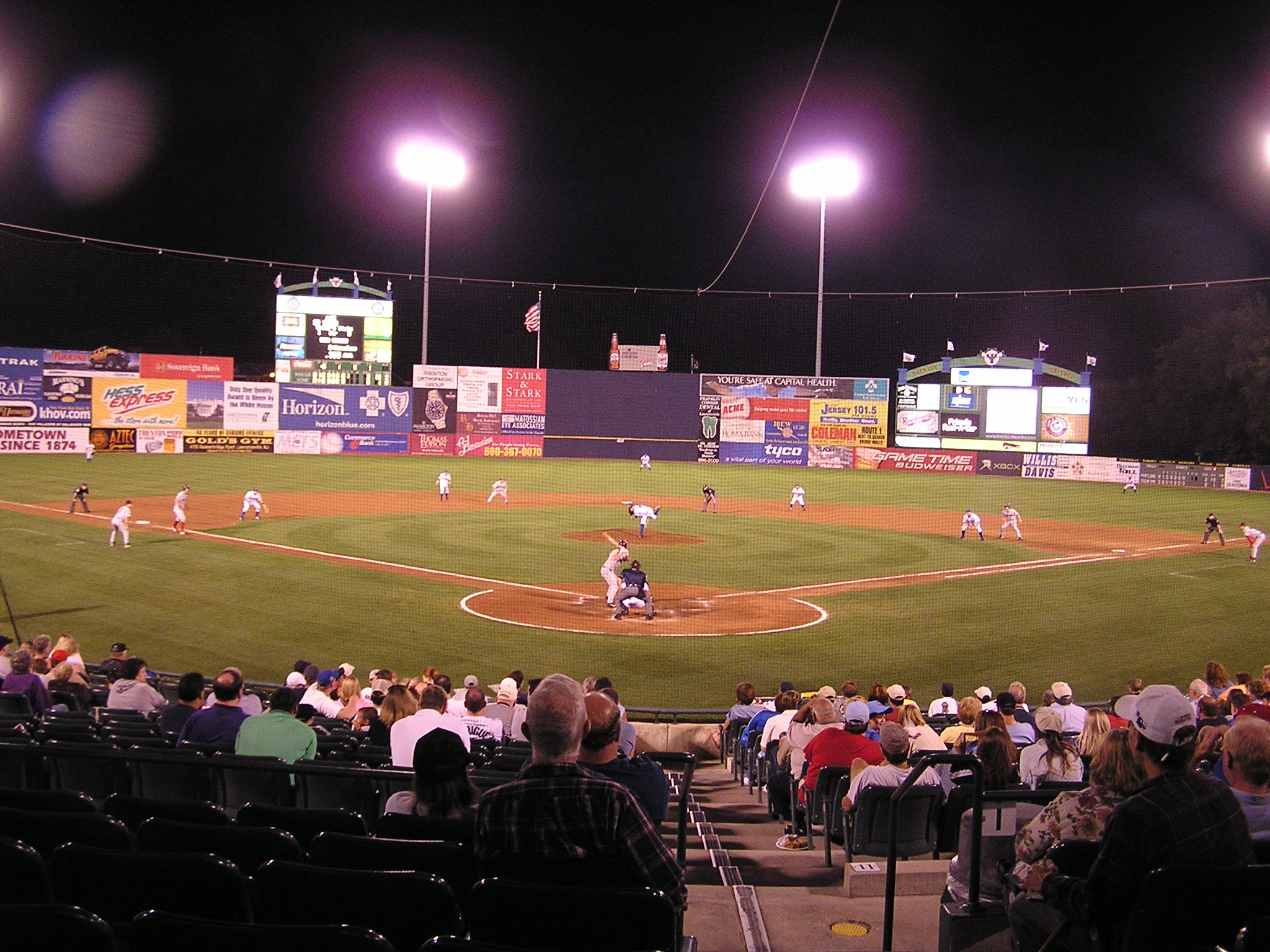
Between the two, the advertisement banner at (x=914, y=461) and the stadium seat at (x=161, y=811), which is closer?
the stadium seat at (x=161, y=811)

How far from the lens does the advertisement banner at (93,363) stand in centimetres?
5262

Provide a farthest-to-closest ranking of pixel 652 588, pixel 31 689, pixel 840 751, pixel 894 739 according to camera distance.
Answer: pixel 652 588
pixel 31 689
pixel 840 751
pixel 894 739

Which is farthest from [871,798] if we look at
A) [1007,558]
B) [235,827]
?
[1007,558]

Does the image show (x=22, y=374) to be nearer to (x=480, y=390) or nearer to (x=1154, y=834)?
(x=480, y=390)

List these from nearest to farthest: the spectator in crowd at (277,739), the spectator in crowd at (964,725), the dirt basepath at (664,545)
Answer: the spectator in crowd at (277,739)
the spectator in crowd at (964,725)
the dirt basepath at (664,545)

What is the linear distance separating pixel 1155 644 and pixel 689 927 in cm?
1662

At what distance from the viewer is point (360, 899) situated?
113 inches

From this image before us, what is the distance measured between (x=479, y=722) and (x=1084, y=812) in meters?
5.30

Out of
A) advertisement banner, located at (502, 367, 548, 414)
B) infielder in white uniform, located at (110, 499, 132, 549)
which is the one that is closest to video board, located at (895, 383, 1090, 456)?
advertisement banner, located at (502, 367, 548, 414)

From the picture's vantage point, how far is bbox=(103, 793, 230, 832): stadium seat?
148 inches

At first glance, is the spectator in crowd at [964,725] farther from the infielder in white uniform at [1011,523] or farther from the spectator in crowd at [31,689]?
the infielder in white uniform at [1011,523]

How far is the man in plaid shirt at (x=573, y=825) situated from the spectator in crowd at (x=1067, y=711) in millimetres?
7407

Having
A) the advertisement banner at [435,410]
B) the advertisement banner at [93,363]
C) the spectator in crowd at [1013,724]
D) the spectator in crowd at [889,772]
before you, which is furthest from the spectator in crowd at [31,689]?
the advertisement banner at [435,410]

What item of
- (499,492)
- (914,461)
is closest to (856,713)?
(499,492)
